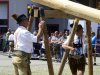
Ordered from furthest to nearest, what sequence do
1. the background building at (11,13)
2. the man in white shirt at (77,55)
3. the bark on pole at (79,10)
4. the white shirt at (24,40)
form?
1. the background building at (11,13)
2. the man in white shirt at (77,55)
3. the white shirt at (24,40)
4. the bark on pole at (79,10)

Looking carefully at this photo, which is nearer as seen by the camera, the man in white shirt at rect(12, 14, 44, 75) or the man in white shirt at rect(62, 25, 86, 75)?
the man in white shirt at rect(12, 14, 44, 75)

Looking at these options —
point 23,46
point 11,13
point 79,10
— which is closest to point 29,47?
point 23,46

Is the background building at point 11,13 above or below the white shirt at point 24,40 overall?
above

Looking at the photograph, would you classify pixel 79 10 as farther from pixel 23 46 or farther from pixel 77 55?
pixel 77 55

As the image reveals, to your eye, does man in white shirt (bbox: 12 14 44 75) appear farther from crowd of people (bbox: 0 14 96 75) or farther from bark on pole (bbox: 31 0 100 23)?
bark on pole (bbox: 31 0 100 23)

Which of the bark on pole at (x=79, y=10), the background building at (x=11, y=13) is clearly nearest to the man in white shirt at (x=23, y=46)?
the bark on pole at (x=79, y=10)

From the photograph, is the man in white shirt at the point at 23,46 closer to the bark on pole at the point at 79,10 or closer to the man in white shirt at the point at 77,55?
the man in white shirt at the point at 77,55

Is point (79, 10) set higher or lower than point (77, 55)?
higher

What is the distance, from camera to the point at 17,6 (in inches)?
1437

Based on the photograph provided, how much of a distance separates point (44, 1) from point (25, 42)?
381 centimetres

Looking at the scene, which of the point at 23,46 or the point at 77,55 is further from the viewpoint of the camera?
the point at 77,55

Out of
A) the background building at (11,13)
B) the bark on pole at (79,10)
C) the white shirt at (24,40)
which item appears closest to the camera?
the bark on pole at (79,10)

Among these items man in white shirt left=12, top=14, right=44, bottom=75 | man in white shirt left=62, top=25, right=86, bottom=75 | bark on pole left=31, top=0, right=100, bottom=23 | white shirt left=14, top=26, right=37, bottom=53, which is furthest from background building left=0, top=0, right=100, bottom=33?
bark on pole left=31, top=0, right=100, bottom=23

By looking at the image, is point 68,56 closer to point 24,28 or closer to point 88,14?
point 24,28
